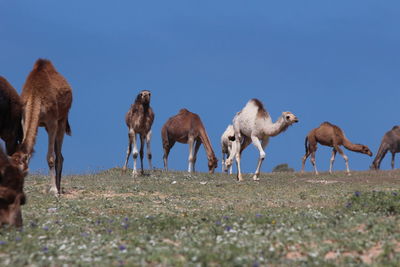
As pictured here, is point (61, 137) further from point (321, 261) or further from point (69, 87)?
point (321, 261)

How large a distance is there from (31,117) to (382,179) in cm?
1726

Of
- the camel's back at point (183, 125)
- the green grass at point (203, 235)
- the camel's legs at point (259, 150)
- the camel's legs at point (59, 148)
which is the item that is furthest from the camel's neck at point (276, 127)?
the camel's legs at point (59, 148)

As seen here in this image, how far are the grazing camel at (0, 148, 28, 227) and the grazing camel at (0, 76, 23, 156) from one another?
6026 mm

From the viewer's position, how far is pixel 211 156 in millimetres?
31062

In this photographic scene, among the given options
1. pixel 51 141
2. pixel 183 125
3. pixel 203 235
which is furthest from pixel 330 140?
pixel 203 235

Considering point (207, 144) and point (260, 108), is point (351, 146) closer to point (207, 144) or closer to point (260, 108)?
point (207, 144)

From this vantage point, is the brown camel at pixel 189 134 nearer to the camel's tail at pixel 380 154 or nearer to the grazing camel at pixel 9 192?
the camel's tail at pixel 380 154

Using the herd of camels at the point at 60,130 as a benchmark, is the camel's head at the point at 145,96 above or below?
above

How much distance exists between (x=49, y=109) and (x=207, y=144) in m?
17.0

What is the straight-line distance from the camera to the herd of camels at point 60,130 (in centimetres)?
949

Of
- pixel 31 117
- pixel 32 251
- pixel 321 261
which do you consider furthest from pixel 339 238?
pixel 31 117

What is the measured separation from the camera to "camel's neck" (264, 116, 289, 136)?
79.8 feet

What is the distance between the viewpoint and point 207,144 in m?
31.7

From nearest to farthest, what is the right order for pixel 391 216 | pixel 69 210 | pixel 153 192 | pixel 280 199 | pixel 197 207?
pixel 391 216 → pixel 69 210 → pixel 197 207 → pixel 280 199 → pixel 153 192
